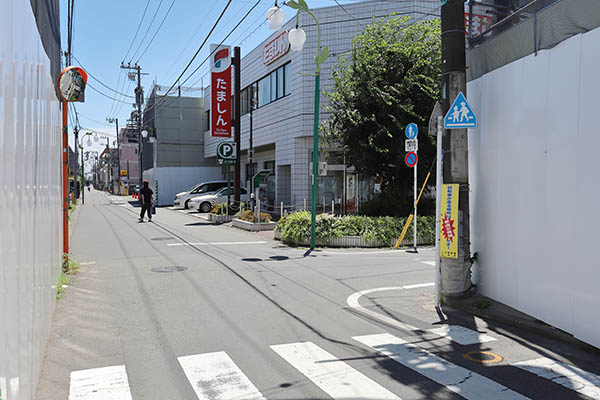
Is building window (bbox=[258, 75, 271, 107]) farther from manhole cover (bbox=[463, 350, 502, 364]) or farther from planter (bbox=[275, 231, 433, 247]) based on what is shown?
manhole cover (bbox=[463, 350, 502, 364])

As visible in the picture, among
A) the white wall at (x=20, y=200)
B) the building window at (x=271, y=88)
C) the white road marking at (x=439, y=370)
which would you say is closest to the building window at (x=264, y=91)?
the building window at (x=271, y=88)

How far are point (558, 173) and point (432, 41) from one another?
11.9m

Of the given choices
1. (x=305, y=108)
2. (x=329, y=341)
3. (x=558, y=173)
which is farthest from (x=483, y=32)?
(x=305, y=108)

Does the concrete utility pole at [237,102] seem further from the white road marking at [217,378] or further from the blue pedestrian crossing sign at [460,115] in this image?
the white road marking at [217,378]

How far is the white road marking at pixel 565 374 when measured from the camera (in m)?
4.26

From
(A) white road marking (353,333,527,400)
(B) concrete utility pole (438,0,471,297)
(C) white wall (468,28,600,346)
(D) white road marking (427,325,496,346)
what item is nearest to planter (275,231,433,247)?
(C) white wall (468,28,600,346)

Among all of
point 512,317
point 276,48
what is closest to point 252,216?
point 276,48

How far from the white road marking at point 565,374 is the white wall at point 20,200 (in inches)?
176

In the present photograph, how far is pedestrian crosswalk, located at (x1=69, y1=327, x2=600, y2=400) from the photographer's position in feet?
13.7

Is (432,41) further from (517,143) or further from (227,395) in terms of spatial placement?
(227,395)

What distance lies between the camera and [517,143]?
21.8 feet

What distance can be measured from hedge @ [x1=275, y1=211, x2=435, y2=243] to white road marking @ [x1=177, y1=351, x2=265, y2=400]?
9034 millimetres

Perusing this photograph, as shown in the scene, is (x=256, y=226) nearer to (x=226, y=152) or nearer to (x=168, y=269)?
(x=226, y=152)

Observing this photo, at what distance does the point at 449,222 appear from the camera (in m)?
7.42
